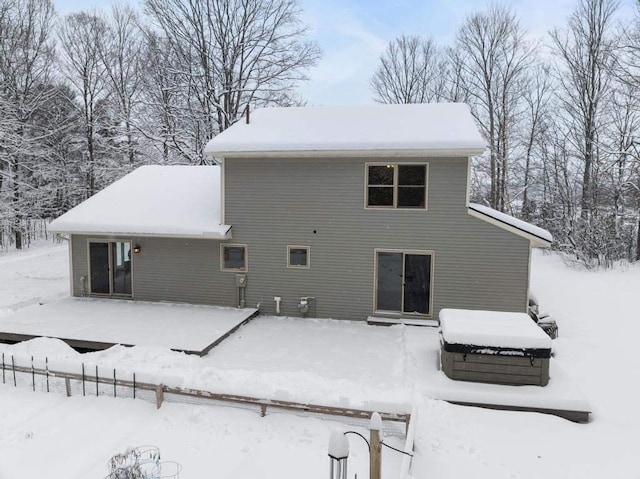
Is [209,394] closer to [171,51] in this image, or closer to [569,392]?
[569,392]

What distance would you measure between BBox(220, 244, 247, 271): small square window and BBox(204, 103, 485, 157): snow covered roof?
7.20 ft

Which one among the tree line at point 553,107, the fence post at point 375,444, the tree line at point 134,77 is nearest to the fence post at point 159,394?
the fence post at point 375,444

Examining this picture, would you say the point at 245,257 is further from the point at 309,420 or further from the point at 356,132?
the point at 309,420

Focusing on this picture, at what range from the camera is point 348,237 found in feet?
32.0

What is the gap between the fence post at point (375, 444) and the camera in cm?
370

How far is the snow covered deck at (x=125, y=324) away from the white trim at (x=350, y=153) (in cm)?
363

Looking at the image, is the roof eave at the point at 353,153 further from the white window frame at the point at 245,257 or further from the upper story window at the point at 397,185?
the white window frame at the point at 245,257

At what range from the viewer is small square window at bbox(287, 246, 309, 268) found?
998 centimetres

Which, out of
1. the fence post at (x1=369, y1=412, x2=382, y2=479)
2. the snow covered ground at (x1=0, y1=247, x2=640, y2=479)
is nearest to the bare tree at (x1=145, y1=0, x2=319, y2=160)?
the snow covered ground at (x1=0, y1=247, x2=640, y2=479)

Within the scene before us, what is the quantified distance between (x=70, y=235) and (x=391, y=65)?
20.5 meters

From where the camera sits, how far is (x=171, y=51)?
2114 cm

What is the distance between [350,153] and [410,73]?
1807 cm

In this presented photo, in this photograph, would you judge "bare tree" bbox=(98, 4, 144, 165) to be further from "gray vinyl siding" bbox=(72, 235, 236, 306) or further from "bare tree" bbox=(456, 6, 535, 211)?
"bare tree" bbox=(456, 6, 535, 211)

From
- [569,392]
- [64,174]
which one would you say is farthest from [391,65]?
[569,392]
